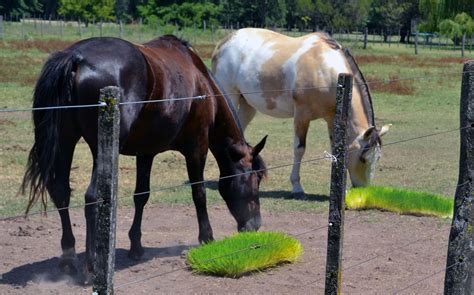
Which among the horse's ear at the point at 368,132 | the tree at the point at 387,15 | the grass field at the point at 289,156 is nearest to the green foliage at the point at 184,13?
the tree at the point at 387,15

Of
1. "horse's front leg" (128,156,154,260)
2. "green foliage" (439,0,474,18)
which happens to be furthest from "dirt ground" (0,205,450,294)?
"green foliage" (439,0,474,18)

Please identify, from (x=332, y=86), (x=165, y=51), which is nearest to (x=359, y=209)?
(x=332, y=86)

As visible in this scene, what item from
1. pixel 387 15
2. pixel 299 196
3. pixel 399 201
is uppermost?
pixel 399 201

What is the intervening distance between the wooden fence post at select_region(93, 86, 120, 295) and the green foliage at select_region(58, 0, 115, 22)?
68.0m

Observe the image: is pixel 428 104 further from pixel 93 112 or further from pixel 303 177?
pixel 93 112

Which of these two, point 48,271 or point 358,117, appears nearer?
point 48,271

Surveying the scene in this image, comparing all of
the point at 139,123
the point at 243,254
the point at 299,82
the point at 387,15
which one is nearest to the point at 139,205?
the point at 139,123

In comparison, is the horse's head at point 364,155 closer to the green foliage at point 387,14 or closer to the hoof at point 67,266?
the hoof at point 67,266

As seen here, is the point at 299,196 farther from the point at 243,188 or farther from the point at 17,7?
the point at 17,7

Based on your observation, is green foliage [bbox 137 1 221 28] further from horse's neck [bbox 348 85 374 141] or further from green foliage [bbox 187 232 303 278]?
green foliage [bbox 187 232 303 278]

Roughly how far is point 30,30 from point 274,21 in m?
32.4

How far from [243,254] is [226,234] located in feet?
→ 5.68

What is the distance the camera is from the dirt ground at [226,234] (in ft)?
20.0

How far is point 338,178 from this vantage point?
14.0 ft
